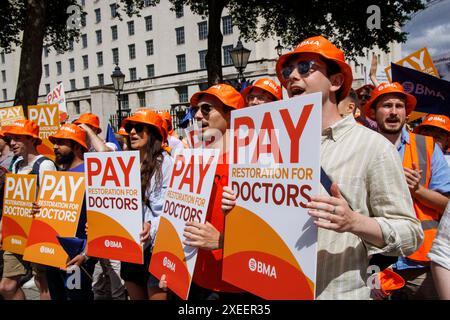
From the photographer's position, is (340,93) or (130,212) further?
(130,212)

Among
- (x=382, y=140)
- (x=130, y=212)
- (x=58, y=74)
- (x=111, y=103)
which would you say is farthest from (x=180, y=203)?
(x=58, y=74)

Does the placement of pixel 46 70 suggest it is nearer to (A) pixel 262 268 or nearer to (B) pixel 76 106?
(B) pixel 76 106

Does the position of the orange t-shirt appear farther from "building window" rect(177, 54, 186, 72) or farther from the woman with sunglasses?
"building window" rect(177, 54, 186, 72)

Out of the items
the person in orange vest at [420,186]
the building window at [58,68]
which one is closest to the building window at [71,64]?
the building window at [58,68]

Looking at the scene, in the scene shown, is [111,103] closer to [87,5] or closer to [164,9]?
[164,9]

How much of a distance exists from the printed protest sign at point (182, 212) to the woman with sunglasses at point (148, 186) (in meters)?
0.42

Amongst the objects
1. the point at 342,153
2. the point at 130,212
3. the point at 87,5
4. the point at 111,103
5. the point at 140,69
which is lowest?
the point at 130,212

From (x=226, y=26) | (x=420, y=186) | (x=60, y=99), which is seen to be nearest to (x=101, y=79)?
(x=226, y=26)

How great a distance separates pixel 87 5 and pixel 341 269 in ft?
198

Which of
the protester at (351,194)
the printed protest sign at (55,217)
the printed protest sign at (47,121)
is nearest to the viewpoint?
the protester at (351,194)

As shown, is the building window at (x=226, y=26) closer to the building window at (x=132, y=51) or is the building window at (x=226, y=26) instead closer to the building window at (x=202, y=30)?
the building window at (x=202, y=30)

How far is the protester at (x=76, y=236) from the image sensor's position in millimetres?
3416

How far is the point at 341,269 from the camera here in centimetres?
172

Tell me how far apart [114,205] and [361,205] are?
1875 millimetres
